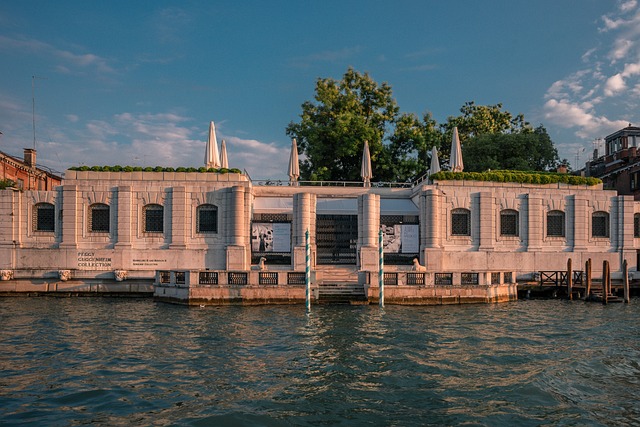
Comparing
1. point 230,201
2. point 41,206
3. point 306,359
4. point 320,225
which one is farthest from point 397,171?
point 306,359

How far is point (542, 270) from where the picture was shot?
33062 millimetres

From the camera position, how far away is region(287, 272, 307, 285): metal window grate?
2683cm

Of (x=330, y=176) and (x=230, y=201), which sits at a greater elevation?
(x=330, y=176)

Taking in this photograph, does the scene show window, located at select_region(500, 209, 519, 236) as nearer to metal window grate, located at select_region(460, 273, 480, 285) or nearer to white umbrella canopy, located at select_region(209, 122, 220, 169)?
metal window grate, located at select_region(460, 273, 480, 285)

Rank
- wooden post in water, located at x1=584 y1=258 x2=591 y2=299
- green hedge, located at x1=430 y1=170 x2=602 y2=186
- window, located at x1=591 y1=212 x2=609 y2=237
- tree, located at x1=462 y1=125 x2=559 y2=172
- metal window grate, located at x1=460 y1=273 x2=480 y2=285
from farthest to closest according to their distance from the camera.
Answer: tree, located at x1=462 y1=125 x2=559 y2=172 < window, located at x1=591 y1=212 x2=609 y2=237 < green hedge, located at x1=430 y1=170 x2=602 y2=186 < wooden post in water, located at x1=584 y1=258 x2=591 y2=299 < metal window grate, located at x1=460 y1=273 x2=480 y2=285

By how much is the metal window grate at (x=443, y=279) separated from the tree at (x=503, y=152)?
88.1ft

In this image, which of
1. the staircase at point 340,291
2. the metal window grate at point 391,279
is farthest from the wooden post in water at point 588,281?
the staircase at point 340,291

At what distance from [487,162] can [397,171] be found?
11092 mm

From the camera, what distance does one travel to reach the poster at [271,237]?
32.4 m

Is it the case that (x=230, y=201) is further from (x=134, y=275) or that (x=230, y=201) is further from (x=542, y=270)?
(x=542, y=270)

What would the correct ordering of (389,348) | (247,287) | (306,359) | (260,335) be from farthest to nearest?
(247,287) → (260,335) → (389,348) → (306,359)

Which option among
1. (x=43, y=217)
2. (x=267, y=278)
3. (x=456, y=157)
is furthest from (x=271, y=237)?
(x=43, y=217)

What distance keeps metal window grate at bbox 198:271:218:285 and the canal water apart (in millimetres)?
3700

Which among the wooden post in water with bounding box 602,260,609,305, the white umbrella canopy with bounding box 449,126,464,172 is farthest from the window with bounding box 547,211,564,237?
the white umbrella canopy with bounding box 449,126,464,172
